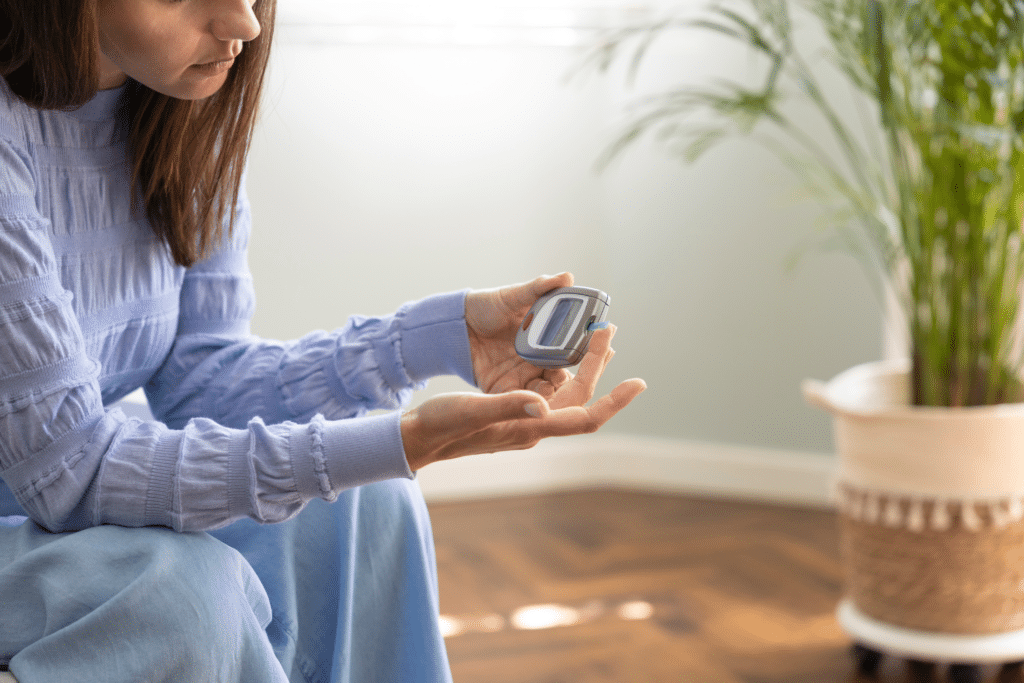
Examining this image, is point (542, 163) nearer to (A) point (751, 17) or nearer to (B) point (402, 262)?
(B) point (402, 262)

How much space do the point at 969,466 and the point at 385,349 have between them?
2.98 feet

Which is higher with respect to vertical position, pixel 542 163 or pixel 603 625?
pixel 542 163

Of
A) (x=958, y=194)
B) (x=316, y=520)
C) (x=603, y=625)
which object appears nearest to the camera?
(x=316, y=520)

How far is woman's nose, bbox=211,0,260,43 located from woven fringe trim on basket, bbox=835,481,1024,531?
43.8 inches

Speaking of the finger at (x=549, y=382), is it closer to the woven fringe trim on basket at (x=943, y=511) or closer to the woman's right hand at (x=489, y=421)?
the woman's right hand at (x=489, y=421)

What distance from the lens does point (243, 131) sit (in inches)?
36.1

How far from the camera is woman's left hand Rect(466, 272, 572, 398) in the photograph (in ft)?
2.92

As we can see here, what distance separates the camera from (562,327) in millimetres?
838

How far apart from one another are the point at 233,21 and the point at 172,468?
0.33 meters

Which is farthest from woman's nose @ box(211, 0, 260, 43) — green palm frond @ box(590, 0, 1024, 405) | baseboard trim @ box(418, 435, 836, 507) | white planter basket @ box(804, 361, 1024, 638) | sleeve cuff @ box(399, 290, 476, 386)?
baseboard trim @ box(418, 435, 836, 507)

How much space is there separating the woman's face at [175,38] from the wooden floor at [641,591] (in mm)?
1105

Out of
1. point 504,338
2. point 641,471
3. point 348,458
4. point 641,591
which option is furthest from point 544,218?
point 348,458

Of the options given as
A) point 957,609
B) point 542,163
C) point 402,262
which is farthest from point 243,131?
point 542,163

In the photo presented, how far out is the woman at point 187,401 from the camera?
0.70m
